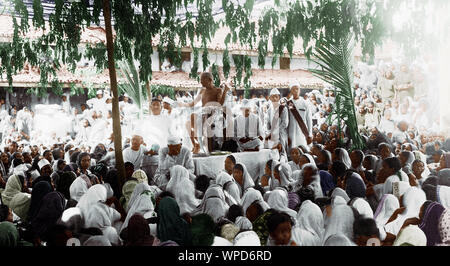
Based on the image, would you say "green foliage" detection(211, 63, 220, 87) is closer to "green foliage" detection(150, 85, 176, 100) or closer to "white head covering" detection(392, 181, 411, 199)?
"green foliage" detection(150, 85, 176, 100)

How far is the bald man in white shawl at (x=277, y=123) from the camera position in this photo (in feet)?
21.0

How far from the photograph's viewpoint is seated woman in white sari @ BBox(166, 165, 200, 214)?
15.3ft

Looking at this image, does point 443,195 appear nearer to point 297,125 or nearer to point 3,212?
point 297,125

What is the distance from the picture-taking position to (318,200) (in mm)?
4664

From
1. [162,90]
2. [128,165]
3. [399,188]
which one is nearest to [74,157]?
[128,165]

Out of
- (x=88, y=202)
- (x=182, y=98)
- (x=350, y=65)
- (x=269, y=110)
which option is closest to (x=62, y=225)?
(x=88, y=202)

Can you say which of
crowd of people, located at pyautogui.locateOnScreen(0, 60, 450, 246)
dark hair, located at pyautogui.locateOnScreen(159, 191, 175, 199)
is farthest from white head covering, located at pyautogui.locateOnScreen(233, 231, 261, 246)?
dark hair, located at pyautogui.locateOnScreen(159, 191, 175, 199)

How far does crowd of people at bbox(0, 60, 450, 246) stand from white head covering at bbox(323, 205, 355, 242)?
0.01 meters

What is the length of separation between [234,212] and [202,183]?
868mm

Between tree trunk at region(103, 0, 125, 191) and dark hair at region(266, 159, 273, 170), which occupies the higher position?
tree trunk at region(103, 0, 125, 191)

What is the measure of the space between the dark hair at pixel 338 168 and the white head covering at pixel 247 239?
65.9 inches

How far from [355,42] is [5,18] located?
4.49 meters

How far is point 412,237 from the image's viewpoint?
13.4 ft

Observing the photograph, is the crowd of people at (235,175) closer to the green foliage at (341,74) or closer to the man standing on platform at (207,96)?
the man standing on platform at (207,96)
